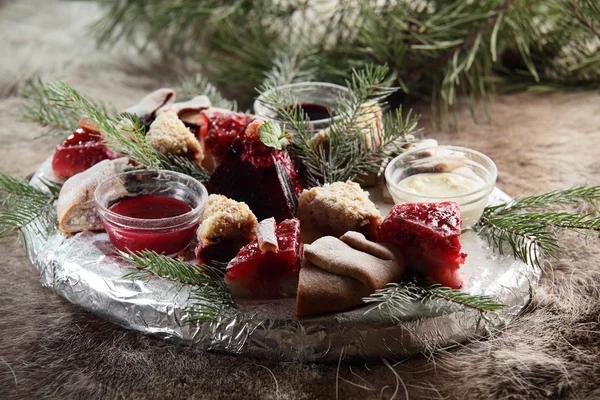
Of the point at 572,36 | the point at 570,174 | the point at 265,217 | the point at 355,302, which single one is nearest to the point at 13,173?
the point at 265,217

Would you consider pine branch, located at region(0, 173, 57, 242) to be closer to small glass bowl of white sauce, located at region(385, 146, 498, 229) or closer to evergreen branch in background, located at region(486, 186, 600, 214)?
small glass bowl of white sauce, located at region(385, 146, 498, 229)

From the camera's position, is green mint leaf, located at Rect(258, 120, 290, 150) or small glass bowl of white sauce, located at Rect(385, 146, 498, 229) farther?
small glass bowl of white sauce, located at Rect(385, 146, 498, 229)

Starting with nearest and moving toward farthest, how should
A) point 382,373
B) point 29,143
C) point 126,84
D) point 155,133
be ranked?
point 382,373
point 155,133
point 29,143
point 126,84

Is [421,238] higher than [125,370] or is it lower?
higher

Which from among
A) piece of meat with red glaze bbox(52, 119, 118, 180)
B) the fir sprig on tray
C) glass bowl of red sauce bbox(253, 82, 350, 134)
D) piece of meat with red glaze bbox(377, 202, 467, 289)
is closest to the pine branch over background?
glass bowl of red sauce bbox(253, 82, 350, 134)

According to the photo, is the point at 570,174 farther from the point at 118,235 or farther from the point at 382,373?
the point at 118,235

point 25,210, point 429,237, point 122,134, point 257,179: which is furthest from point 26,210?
point 429,237
